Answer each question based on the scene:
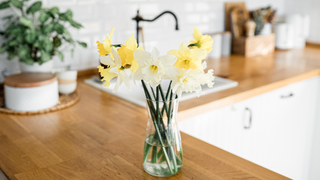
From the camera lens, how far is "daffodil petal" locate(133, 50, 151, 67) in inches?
29.6

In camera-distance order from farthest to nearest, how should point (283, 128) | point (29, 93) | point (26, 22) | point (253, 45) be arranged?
point (253, 45), point (283, 128), point (26, 22), point (29, 93)

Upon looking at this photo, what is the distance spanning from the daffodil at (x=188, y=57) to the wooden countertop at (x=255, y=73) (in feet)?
2.21

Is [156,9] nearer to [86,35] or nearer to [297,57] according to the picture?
[86,35]

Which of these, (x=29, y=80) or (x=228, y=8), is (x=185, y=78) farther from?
(x=228, y=8)

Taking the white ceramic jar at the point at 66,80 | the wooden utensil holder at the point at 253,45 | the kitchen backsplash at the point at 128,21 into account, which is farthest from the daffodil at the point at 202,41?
the wooden utensil holder at the point at 253,45

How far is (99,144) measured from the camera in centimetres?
114

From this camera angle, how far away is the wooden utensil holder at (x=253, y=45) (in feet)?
8.59

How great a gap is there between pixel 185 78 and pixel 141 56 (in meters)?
0.11

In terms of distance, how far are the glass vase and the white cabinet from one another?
0.60 metres

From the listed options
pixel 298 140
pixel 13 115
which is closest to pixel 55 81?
pixel 13 115

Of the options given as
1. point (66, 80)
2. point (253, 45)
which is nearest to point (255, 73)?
Result: point (253, 45)

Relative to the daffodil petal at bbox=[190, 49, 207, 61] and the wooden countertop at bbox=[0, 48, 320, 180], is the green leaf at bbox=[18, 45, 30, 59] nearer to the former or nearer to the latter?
the wooden countertop at bbox=[0, 48, 320, 180]

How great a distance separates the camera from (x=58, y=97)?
155 cm

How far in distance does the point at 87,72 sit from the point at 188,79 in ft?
4.59
